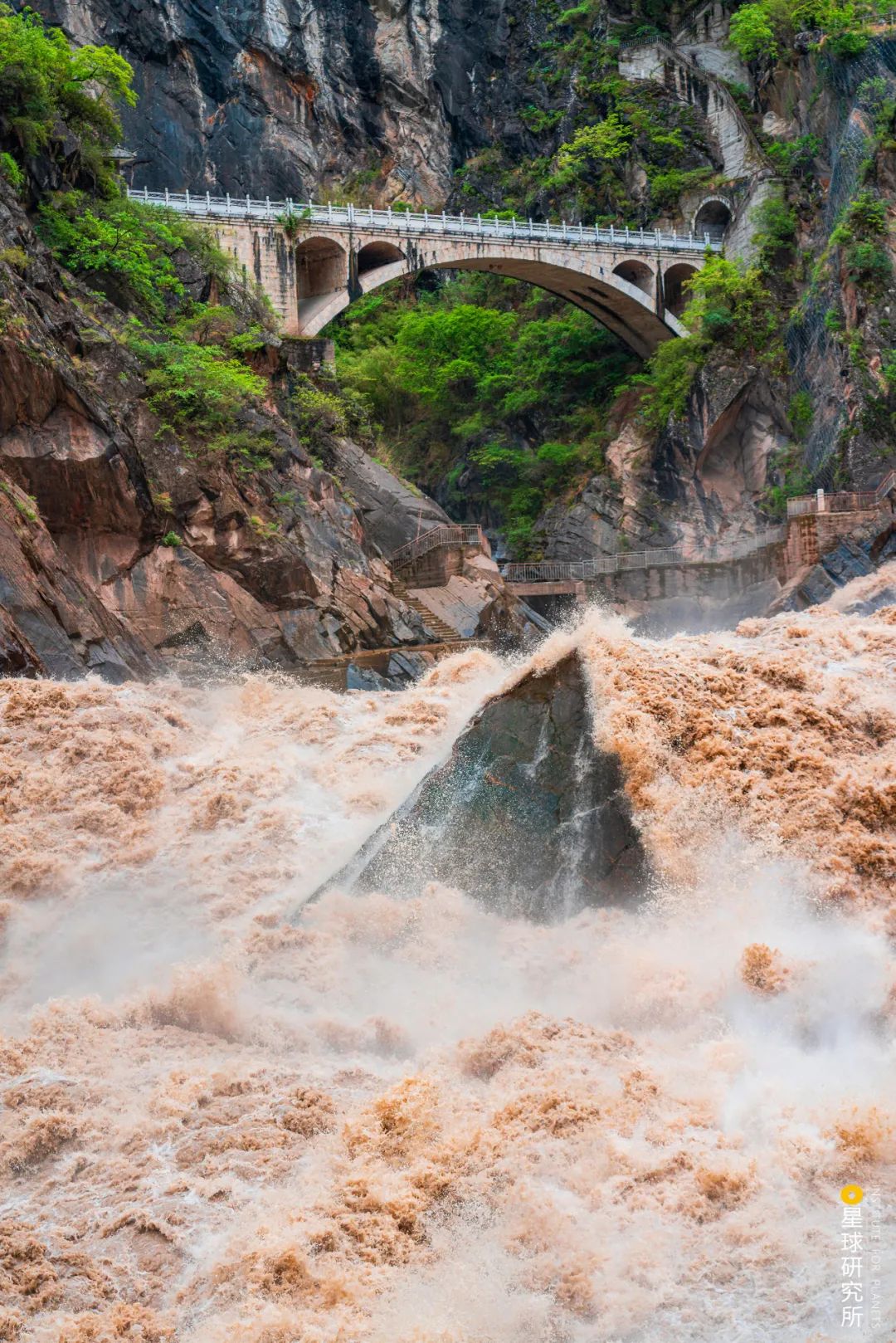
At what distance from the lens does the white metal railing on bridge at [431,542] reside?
31203mm

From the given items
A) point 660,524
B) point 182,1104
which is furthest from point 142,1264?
point 660,524

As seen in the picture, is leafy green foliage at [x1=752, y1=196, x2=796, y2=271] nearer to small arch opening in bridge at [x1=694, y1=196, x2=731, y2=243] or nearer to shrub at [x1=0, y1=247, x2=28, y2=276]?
small arch opening in bridge at [x1=694, y1=196, x2=731, y2=243]

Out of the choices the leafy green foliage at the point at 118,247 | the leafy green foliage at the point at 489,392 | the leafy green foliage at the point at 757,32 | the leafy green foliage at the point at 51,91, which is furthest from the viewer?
the leafy green foliage at the point at 489,392

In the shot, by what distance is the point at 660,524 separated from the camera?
39688mm

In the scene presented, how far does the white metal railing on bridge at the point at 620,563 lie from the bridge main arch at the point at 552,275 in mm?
11555

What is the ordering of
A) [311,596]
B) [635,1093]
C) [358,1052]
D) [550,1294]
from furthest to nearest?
1. [311,596]
2. [358,1052]
3. [635,1093]
4. [550,1294]

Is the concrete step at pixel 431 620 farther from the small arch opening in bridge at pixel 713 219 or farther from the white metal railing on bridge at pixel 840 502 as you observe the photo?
the small arch opening in bridge at pixel 713 219

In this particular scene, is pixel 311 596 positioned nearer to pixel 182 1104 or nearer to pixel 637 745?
pixel 637 745

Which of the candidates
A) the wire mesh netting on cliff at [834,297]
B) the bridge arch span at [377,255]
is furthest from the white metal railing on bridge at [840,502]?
the bridge arch span at [377,255]

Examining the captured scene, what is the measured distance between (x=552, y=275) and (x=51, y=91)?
2218 centimetres

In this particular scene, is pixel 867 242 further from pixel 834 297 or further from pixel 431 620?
pixel 431 620

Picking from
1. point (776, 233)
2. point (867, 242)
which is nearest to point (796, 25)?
point (776, 233)

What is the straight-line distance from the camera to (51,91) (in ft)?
84.2

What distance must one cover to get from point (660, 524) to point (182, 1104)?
3545cm
